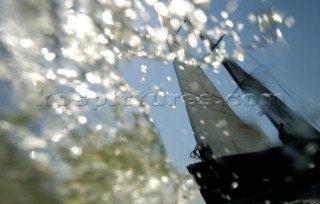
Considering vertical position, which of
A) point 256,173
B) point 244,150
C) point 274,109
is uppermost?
point 274,109

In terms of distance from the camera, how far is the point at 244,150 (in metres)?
21.2

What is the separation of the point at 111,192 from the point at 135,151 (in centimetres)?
247

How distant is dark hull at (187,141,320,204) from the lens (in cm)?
1527

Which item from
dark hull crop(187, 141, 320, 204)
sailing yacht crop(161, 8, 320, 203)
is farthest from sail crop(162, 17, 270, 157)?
dark hull crop(187, 141, 320, 204)

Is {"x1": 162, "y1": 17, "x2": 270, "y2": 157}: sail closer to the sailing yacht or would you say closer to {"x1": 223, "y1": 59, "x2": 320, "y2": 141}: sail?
the sailing yacht

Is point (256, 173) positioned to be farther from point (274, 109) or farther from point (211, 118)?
point (274, 109)

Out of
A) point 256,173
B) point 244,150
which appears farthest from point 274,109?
point 256,173

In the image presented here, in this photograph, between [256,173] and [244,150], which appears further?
[244,150]

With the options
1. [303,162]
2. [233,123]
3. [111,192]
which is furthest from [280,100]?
[111,192]

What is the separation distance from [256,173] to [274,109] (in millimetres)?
10705

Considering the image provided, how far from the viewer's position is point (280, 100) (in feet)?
84.4

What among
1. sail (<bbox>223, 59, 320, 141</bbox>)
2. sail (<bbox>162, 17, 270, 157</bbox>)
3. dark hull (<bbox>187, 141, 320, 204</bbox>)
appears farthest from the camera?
sail (<bbox>223, 59, 320, 141</bbox>)

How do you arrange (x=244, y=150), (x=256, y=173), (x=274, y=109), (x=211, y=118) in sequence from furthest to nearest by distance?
(x=274, y=109) → (x=211, y=118) → (x=244, y=150) → (x=256, y=173)

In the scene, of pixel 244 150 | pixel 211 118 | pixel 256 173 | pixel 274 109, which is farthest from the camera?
pixel 274 109
